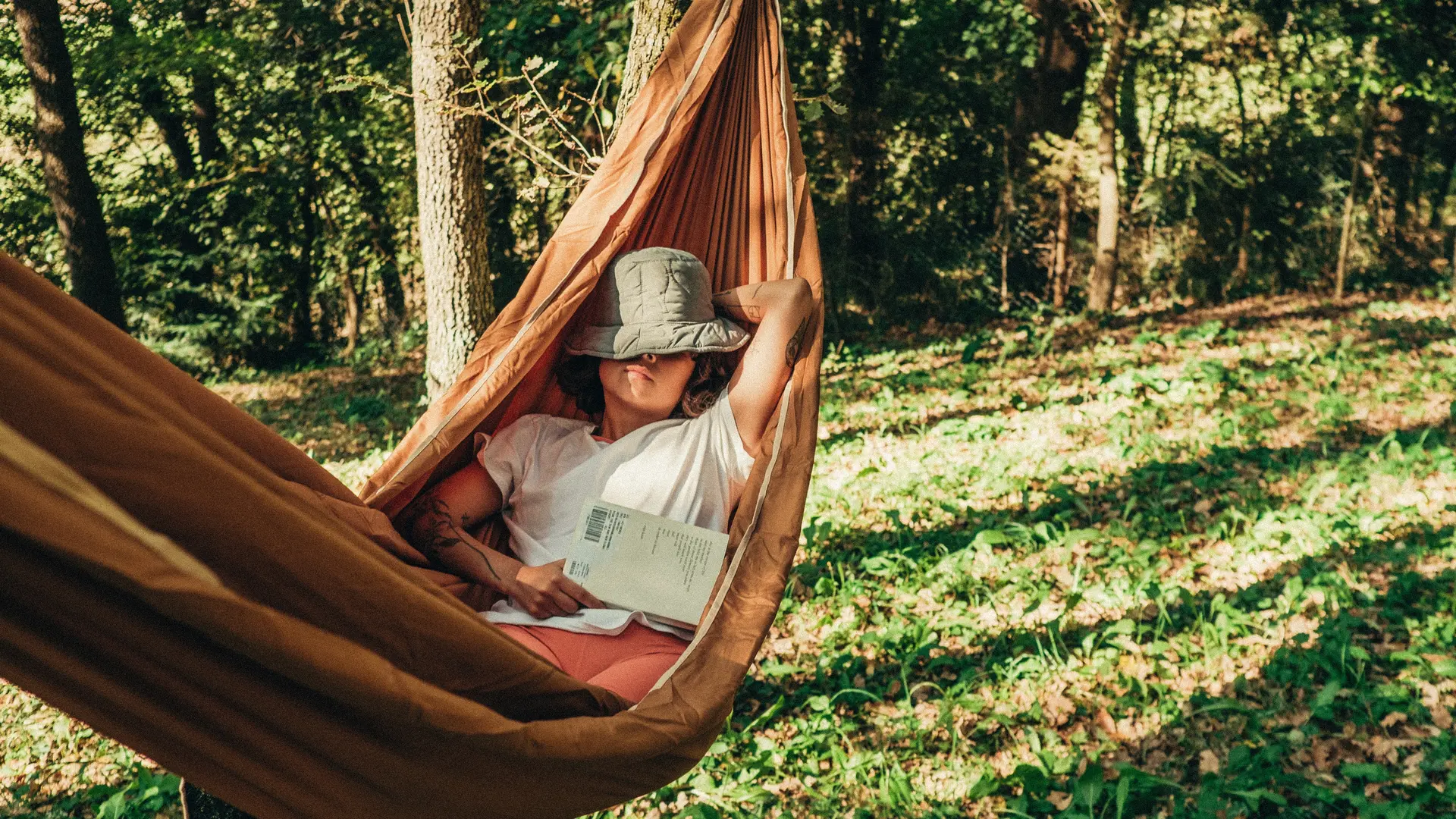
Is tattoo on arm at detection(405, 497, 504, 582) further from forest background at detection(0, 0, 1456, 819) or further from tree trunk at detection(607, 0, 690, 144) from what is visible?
tree trunk at detection(607, 0, 690, 144)

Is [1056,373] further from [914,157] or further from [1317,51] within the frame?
[1317,51]

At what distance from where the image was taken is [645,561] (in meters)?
2.02

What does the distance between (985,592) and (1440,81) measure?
586 cm

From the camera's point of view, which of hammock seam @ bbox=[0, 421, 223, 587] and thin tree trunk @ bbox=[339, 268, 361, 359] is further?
thin tree trunk @ bbox=[339, 268, 361, 359]

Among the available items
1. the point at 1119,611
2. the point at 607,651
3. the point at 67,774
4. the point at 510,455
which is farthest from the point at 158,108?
the point at 1119,611

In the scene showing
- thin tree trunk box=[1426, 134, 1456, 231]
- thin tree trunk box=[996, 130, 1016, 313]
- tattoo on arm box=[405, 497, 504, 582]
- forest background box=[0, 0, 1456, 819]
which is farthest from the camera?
thin tree trunk box=[1426, 134, 1456, 231]

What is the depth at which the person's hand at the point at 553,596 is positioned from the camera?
6.61 ft

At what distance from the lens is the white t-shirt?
2160 mm

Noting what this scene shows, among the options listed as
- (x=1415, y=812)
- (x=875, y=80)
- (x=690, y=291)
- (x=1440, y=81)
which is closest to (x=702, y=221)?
(x=690, y=291)

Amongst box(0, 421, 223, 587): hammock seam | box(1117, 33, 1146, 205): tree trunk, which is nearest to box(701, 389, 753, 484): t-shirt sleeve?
box(0, 421, 223, 587): hammock seam

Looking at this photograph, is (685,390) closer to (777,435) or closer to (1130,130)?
(777,435)

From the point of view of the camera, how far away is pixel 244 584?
1105 millimetres

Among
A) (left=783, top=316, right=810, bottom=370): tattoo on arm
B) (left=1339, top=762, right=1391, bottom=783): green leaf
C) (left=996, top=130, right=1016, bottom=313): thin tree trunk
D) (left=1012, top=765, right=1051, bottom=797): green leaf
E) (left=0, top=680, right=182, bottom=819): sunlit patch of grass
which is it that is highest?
(left=996, top=130, right=1016, bottom=313): thin tree trunk

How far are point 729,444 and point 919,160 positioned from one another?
20.5 feet
